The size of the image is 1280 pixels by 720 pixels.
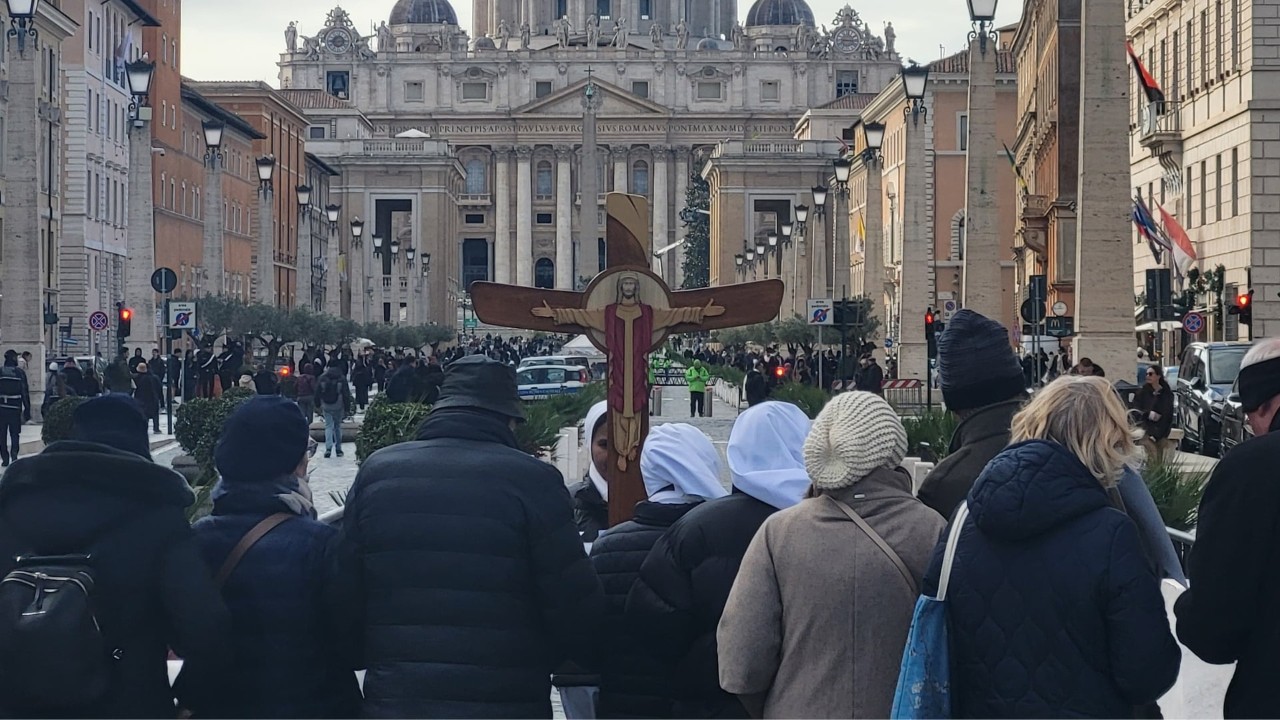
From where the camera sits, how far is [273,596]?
5.30 m

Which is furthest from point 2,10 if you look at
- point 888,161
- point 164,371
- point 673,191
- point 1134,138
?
point 673,191

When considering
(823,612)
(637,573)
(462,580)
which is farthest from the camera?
(637,573)

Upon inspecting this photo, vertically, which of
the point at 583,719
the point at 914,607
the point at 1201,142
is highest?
the point at 1201,142

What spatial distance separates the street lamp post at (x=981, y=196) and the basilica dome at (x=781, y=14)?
153m

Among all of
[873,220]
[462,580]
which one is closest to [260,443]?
[462,580]

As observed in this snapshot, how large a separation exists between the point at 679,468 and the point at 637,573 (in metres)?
0.35

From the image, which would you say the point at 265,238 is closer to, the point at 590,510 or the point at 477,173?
the point at 590,510

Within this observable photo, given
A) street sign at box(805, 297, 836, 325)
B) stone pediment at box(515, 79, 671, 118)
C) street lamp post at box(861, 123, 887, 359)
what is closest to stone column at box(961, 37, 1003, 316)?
street lamp post at box(861, 123, 887, 359)

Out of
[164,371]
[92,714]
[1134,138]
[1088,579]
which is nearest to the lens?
[1088,579]

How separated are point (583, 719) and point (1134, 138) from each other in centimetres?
4425

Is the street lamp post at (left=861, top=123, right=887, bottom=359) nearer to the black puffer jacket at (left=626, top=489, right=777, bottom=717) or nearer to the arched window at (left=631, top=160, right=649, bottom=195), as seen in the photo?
the black puffer jacket at (left=626, top=489, right=777, bottom=717)

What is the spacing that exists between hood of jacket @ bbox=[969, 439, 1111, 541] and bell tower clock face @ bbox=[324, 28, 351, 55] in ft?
541

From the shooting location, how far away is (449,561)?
5137 millimetres

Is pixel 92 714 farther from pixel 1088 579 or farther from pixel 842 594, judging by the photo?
pixel 1088 579
